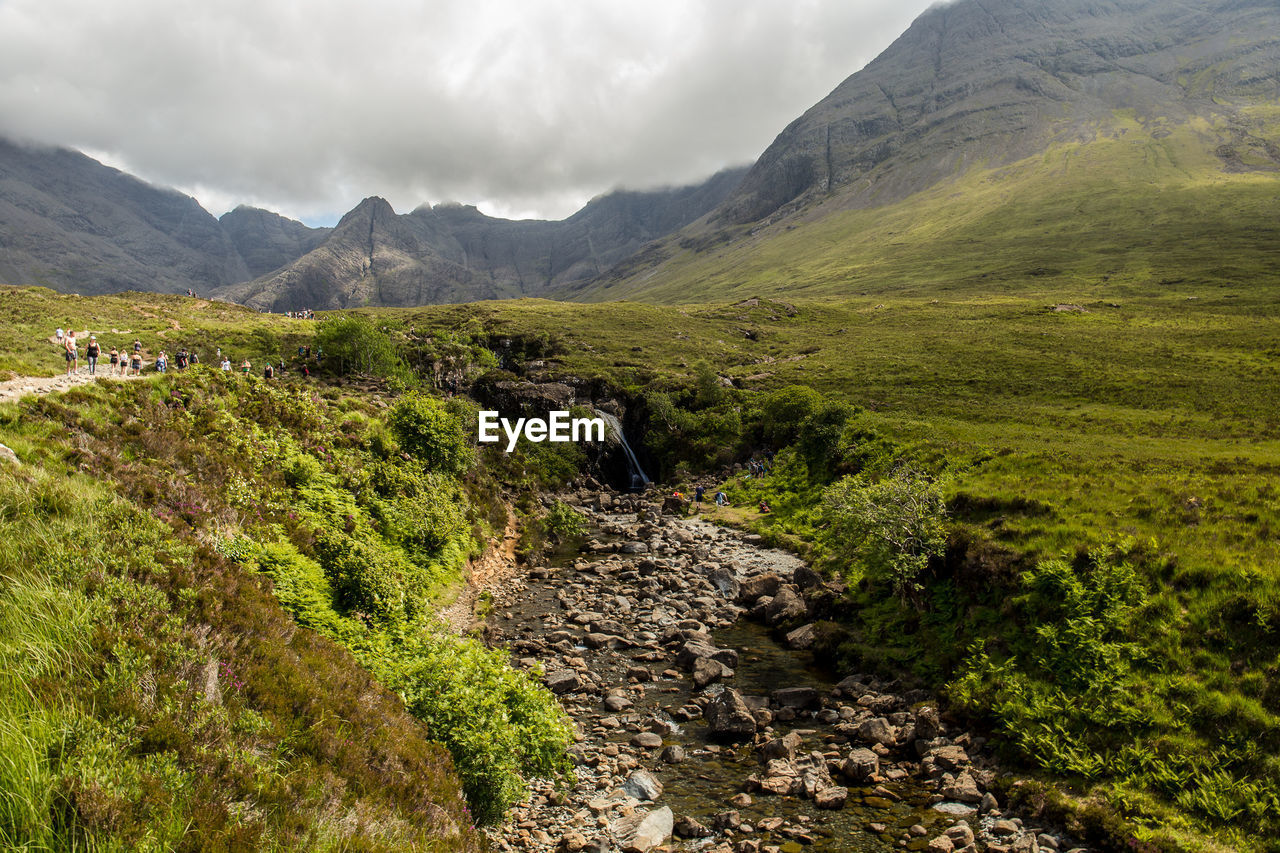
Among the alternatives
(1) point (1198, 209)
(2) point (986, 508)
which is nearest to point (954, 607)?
(2) point (986, 508)

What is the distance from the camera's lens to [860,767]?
59.9 feet

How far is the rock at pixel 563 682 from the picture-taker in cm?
2362

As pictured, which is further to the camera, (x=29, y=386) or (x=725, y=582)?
(x=725, y=582)

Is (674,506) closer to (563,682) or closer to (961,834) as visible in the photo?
(563,682)

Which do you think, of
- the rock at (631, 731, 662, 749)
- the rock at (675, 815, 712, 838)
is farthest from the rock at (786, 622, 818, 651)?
the rock at (675, 815, 712, 838)

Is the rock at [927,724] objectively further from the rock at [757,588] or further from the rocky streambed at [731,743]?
the rock at [757,588]

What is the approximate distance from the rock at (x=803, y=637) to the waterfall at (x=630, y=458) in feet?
149

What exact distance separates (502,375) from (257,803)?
80.0m

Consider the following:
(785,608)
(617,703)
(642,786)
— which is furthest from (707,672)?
(785,608)

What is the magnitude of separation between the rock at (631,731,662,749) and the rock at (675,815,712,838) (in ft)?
12.8

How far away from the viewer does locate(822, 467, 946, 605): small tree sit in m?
27.5

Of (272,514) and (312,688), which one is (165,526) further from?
(272,514)

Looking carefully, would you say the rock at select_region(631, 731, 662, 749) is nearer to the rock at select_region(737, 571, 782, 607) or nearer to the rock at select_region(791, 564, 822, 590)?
the rock at select_region(737, 571, 782, 607)

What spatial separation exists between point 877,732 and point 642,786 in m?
8.69
